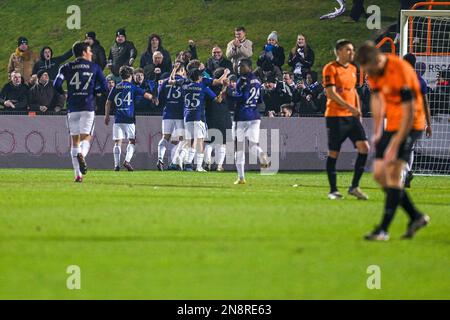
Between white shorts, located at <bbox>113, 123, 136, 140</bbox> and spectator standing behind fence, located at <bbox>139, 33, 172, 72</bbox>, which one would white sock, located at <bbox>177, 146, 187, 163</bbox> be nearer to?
white shorts, located at <bbox>113, 123, 136, 140</bbox>

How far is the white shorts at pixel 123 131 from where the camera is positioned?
28062 mm

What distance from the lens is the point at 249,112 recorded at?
22.8 metres

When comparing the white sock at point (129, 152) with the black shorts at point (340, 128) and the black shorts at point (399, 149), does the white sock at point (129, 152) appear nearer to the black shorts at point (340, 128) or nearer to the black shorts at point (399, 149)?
the black shorts at point (340, 128)

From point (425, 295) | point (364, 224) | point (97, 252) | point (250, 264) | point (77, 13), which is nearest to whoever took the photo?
point (425, 295)

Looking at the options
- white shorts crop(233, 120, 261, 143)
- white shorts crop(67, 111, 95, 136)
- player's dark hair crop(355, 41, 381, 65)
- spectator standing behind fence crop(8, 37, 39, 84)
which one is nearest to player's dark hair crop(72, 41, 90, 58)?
white shorts crop(67, 111, 95, 136)

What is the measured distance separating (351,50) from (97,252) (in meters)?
7.91

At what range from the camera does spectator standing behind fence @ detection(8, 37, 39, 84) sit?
108 ft

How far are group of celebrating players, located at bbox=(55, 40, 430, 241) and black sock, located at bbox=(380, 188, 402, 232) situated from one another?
0.03 ft

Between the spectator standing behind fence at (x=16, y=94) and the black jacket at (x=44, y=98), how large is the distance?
7.1 inches

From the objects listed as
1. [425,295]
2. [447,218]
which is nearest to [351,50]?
[447,218]

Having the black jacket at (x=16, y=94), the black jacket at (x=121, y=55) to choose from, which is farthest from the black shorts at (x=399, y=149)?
the black jacket at (x=121, y=55)

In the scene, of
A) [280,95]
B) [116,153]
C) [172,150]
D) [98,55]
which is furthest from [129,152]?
[98,55]

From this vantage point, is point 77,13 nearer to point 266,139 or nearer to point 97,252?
point 266,139
